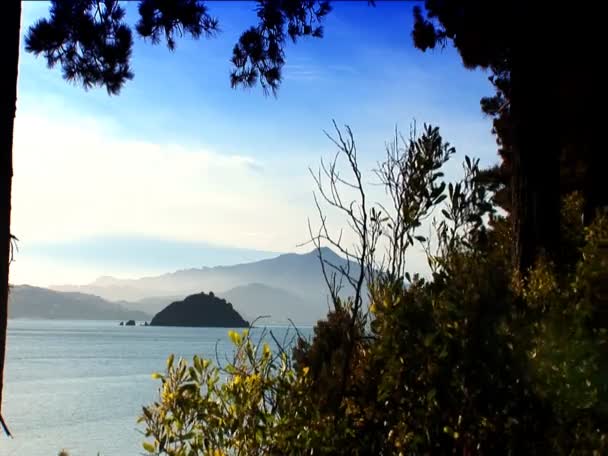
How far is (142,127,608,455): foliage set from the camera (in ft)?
9.45

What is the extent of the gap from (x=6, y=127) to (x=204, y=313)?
103093mm

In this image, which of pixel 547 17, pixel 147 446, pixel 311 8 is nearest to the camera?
pixel 147 446

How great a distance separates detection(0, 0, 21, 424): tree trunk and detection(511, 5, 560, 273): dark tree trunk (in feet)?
11.0

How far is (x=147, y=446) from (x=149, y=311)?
19450cm

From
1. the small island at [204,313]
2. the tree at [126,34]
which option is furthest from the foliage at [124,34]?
the small island at [204,313]

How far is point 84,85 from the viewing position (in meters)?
4.98

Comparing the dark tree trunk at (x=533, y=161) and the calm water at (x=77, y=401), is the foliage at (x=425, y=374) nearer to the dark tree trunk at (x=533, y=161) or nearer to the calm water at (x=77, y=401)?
the calm water at (x=77, y=401)

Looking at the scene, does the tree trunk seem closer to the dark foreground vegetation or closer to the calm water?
the dark foreground vegetation

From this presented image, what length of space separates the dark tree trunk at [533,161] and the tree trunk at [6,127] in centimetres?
336

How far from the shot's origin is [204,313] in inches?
4126

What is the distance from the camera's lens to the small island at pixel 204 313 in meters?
103

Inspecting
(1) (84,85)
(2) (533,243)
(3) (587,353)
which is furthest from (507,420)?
(1) (84,85)

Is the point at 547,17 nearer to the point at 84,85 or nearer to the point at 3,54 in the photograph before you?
the point at 84,85

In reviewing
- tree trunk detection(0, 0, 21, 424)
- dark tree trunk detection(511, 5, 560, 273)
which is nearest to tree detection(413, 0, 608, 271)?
dark tree trunk detection(511, 5, 560, 273)
